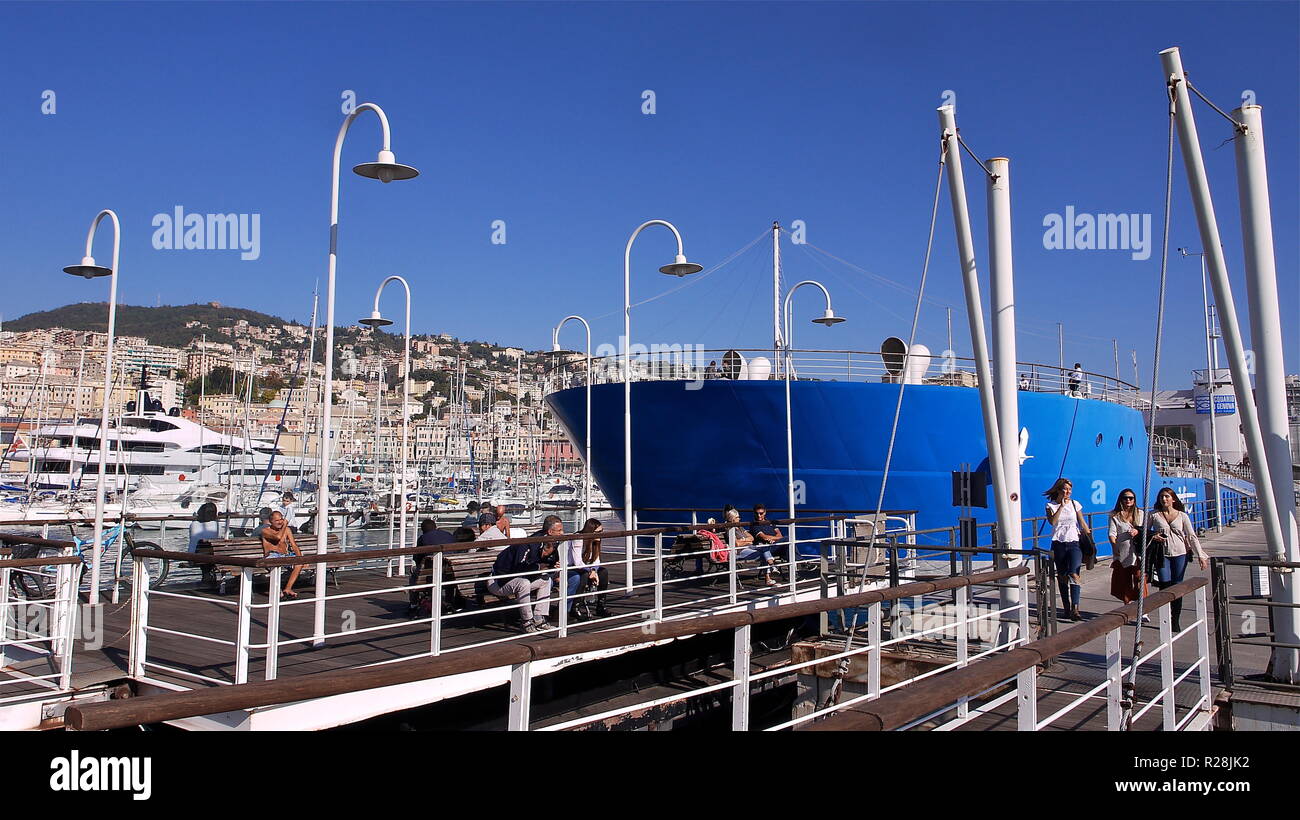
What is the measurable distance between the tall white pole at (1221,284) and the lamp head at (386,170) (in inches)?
274

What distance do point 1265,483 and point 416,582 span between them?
333 inches

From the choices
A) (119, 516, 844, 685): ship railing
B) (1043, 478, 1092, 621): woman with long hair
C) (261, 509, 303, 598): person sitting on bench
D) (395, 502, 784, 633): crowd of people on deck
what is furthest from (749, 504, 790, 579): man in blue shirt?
(261, 509, 303, 598): person sitting on bench

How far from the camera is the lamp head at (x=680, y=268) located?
46.5ft

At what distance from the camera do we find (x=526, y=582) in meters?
9.35

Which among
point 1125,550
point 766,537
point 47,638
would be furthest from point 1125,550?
point 47,638

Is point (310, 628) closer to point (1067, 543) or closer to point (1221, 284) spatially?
point (1067, 543)

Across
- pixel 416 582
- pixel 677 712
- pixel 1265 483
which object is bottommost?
pixel 677 712

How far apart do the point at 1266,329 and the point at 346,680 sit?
27.5 ft

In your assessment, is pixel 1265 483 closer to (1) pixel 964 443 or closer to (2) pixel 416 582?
(2) pixel 416 582

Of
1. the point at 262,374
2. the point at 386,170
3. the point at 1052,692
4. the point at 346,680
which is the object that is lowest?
the point at 1052,692

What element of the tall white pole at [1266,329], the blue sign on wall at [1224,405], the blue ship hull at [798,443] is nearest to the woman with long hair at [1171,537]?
the tall white pole at [1266,329]

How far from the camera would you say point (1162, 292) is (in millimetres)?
7887
